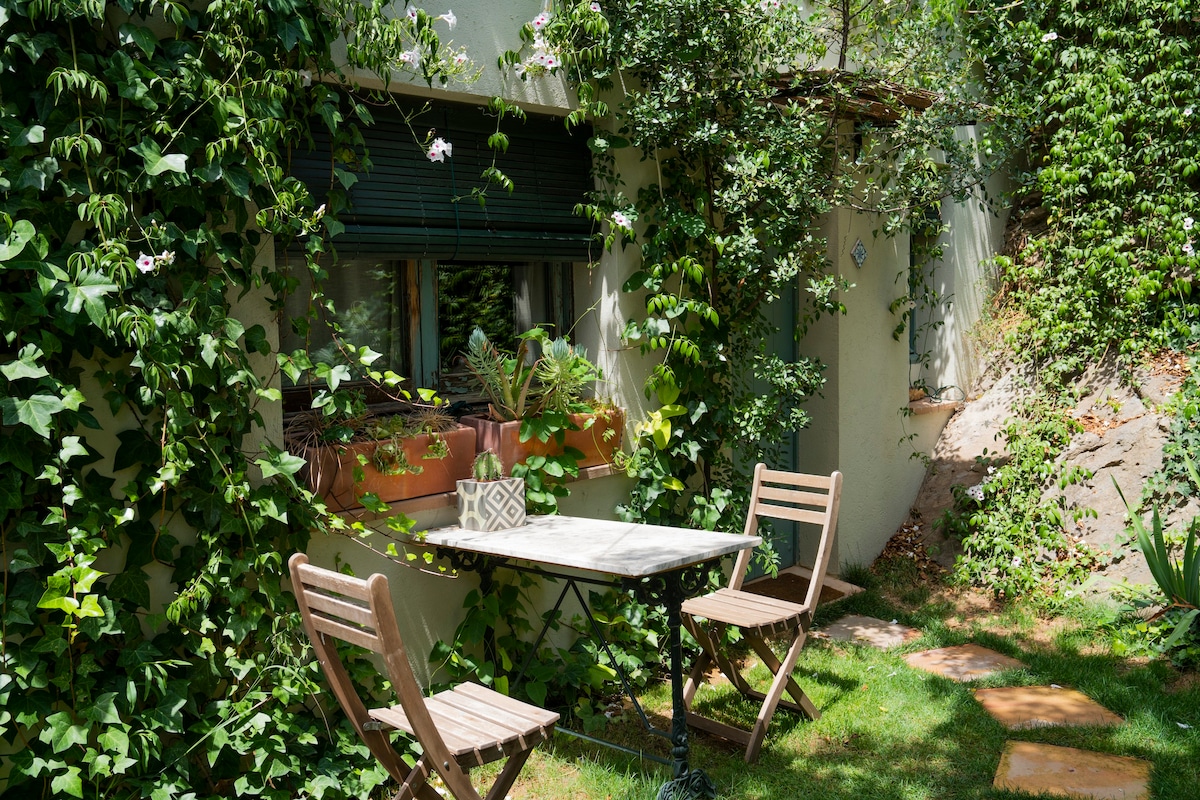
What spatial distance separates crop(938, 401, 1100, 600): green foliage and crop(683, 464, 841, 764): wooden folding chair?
7.55 feet

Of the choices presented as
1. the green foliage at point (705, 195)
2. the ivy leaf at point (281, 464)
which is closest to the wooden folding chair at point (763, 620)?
the green foliage at point (705, 195)

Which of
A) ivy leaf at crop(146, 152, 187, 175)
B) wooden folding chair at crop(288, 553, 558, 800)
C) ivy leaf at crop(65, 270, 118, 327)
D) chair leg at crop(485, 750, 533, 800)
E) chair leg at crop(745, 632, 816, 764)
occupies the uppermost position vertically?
ivy leaf at crop(146, 152, 187, 175)

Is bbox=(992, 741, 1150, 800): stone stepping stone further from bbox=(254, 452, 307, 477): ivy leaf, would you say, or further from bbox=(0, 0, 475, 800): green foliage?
bbox=(254, 452, 307, 477): ivy leaf

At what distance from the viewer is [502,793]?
3014 mm

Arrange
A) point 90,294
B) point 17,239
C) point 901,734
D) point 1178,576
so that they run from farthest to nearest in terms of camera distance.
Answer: point 1178,576 < point 901,734 < point 90,294 < point 17,239

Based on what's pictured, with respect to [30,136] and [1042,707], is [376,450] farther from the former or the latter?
[1042,707]

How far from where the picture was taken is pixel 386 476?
12.9 ft

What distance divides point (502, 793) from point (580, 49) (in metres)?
3.25

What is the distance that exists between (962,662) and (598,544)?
2533 mm

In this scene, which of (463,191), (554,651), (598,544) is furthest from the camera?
(554,651)

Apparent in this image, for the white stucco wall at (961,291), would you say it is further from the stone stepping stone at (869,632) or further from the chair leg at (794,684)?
the chair leg at (794,684)

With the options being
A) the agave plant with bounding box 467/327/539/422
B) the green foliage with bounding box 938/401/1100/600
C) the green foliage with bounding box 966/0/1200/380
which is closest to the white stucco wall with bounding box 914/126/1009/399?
the green foliage with bounding box 966/0/1200/380

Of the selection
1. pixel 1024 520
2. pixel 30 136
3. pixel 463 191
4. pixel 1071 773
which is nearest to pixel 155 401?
pixel 30 136

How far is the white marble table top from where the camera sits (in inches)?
133
